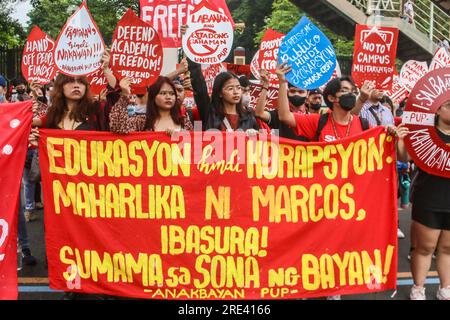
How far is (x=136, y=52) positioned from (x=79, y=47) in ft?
1.49

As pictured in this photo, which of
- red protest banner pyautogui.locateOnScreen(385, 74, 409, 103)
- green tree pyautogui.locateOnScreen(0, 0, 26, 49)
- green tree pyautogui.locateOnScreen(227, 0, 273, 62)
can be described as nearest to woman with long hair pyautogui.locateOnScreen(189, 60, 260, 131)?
red protest banner pyautogui.locateOnScreen(385, 74, 409, 103)

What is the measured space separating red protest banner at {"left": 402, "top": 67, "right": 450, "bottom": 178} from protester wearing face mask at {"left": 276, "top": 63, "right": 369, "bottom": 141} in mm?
449

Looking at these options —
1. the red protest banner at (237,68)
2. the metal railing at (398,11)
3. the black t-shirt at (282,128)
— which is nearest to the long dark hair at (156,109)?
the black t-shirt at (282,128)

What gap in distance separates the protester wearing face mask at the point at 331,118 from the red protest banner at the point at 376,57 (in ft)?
2.85

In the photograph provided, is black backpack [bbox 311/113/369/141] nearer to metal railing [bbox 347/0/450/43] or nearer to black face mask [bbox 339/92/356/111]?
black face mask [bbox 339/92/356/111]

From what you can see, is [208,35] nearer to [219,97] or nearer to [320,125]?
[219,97]

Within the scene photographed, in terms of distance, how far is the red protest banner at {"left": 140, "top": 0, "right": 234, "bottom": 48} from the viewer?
4.97 meters

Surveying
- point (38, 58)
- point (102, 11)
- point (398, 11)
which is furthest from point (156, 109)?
point (102, 11)

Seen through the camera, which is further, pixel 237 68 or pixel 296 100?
pixel 237 68

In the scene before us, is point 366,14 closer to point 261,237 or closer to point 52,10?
point 261,237

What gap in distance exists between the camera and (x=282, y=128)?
13.9ft

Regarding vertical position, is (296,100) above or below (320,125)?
A: above

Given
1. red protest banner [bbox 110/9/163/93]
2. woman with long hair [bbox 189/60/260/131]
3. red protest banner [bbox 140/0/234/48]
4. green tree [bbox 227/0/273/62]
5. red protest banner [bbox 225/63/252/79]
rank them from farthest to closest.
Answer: green tree [bbox 227/0/273/62], red protest banner [bbox 225/63/252/79], red protest banner [bbox 140/0/234/48], woman with long hair [bbox 189/60/260/131], red protest banner [bbox 110/9/163/93]
